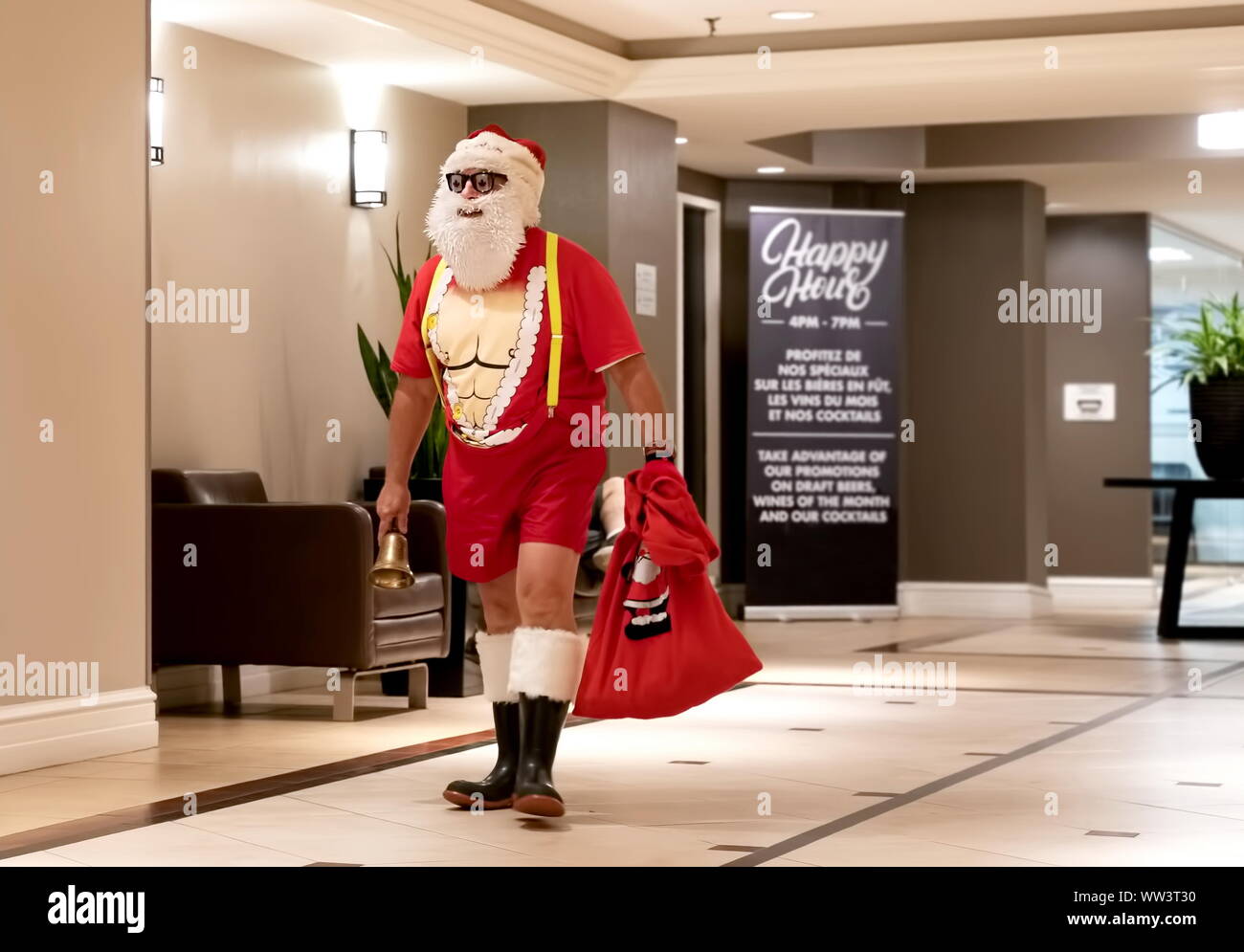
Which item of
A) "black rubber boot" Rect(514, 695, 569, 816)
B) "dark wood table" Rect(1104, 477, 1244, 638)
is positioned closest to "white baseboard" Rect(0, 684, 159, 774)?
"black rubber boot" Rect(514, 695, 569, 816)

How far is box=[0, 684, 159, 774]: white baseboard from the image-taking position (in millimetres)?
4645

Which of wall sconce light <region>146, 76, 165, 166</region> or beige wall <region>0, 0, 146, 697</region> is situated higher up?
wall sconce light <region>146, 76, 165, 166</region>

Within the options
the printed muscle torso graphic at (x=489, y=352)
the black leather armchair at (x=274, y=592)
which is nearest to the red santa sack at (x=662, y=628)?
the printed muscle torso graphic at (x=489, y=352)

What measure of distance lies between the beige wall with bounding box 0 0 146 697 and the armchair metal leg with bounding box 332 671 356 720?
0.84 metres

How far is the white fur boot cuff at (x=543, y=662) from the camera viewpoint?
12.7ft

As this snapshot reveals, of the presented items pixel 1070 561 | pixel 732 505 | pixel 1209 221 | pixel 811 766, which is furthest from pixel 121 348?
pixel 1209 221

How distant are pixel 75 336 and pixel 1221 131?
21.2ft

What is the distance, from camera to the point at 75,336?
15.9 ft

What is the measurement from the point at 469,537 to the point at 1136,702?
317cm

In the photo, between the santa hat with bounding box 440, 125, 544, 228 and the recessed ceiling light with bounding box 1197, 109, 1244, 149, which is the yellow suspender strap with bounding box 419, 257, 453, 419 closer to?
the santa hat with bounding box 440, 125, 544, 228

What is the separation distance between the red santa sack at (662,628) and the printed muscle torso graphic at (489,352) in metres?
0.32

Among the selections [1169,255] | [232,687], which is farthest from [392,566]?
[1169,255]
